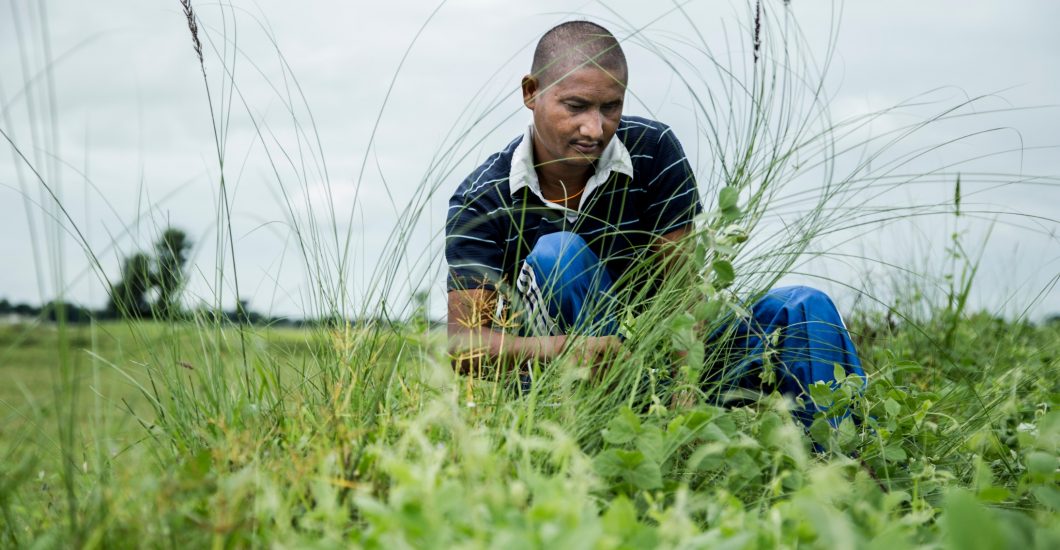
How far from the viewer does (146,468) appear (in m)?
1.76

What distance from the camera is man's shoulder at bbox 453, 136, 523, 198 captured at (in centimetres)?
294

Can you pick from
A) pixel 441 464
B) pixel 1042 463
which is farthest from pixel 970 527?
pixel 441 464

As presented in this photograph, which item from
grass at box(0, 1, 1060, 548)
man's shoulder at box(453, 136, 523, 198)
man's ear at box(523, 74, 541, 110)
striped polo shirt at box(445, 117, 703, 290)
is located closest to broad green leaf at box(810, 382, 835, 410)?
grass at box(0, 1, 1060, 548)

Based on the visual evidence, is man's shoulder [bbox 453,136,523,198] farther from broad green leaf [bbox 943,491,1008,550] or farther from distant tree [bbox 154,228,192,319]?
broad green leaf [bbox 943,491,1008,550]

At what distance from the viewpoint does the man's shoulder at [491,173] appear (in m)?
2.94

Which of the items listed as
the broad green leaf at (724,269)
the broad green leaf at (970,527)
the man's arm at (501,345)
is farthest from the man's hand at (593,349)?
the broad green leaf at (970,527)

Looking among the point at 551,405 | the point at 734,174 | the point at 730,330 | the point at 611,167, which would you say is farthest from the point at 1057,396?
the point at 611,167

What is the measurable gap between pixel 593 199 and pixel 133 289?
4.51ft

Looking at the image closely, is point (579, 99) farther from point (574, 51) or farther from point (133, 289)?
point (133, 289)

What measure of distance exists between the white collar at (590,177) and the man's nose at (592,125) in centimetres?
14

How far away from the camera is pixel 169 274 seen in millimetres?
2416

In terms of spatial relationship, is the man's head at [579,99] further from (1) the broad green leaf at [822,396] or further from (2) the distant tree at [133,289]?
(2) the distant tree at [133,289]

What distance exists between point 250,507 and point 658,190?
1.83 metres

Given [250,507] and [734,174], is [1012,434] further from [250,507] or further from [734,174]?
[250,507]
